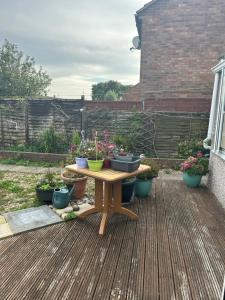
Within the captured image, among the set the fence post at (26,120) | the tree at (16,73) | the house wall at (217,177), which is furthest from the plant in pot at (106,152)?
the tree at (16,73)

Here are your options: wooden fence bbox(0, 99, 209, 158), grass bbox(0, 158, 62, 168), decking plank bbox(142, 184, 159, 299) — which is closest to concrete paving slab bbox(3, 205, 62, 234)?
decking plank bbox(142, 184, 159, 299)

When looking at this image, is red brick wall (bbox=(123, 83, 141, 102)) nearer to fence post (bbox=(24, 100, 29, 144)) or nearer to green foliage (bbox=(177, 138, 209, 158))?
green foliage (bbox=(177, 138, 209, 158))

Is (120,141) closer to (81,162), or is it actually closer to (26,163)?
(26,163)

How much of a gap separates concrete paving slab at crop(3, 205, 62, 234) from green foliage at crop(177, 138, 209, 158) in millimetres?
3852

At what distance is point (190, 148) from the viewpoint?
6035mm

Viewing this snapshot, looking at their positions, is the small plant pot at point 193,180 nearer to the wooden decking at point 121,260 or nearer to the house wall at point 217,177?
the house wall at point 217,177

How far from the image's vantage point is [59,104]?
7133mm

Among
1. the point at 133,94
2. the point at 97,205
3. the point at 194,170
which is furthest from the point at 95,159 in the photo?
the point at 133,94

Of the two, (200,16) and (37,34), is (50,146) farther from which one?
(200,16)

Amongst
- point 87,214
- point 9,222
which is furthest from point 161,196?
point 9,222

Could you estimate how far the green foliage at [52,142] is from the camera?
692 centimetres

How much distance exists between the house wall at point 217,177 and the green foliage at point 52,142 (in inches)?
163

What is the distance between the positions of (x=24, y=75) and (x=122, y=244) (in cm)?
1147

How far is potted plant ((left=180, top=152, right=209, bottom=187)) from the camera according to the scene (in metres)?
4.75
